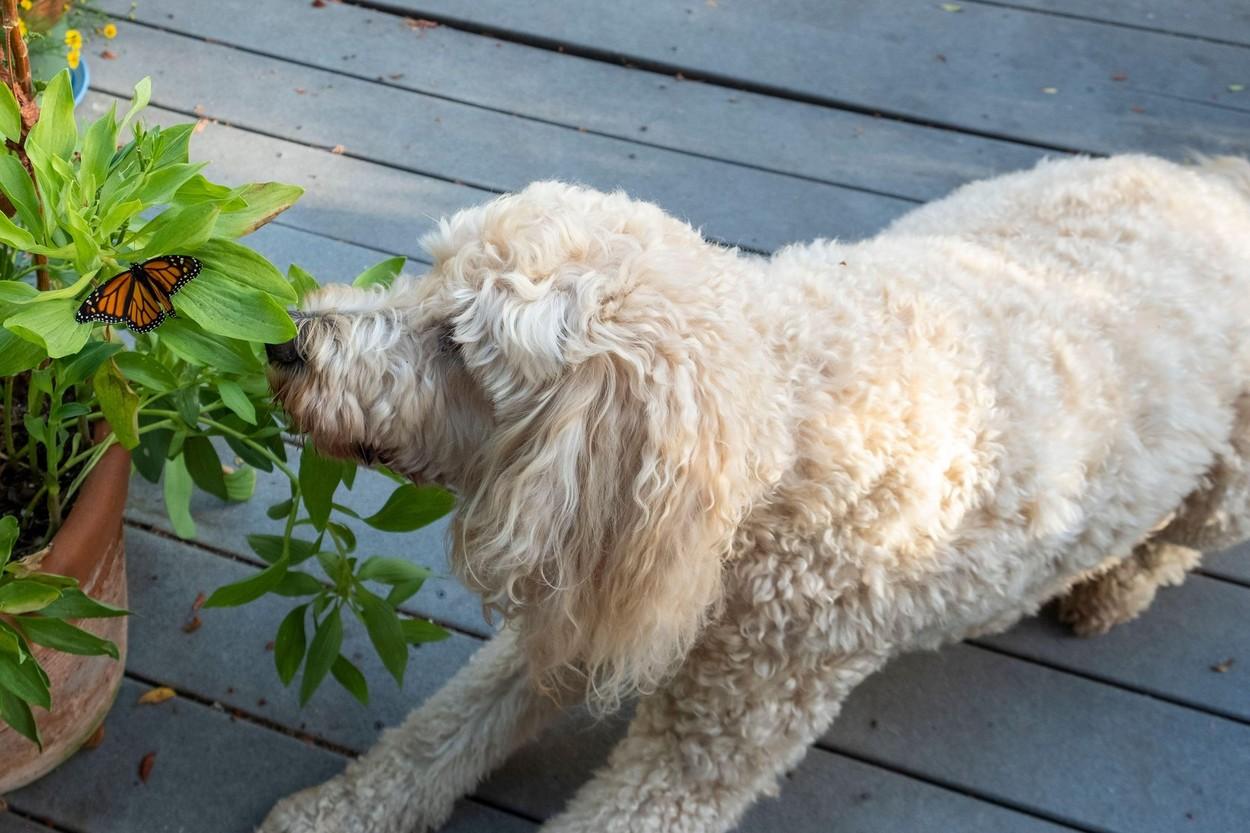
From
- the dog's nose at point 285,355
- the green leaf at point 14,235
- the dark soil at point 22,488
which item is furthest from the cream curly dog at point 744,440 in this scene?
the dark soil at point 22,488

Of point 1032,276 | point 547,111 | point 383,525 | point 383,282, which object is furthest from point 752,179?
point 383,525

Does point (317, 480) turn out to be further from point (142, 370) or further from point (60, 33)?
point (60, 33)

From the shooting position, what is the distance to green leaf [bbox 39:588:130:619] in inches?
55.4

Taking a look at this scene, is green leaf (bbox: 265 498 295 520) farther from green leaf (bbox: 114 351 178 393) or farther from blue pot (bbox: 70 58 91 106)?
blue pot (bbox: 70 58 91 106)

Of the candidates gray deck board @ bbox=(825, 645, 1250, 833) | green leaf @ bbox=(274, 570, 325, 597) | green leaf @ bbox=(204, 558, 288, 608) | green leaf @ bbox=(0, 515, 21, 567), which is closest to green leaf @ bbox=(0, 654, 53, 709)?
green leaf @ bbox=(0, 515, 21, 567)

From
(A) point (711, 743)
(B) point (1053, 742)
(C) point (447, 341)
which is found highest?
(C) point (447, 341)

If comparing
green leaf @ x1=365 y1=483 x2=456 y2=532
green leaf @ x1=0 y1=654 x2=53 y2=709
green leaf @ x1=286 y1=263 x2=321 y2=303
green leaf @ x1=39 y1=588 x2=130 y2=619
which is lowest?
green leaf @ x1=0 y1=654 x2=53 y2=709

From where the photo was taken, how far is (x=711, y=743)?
1.68m

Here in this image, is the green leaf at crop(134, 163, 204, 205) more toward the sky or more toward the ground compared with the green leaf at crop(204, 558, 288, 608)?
more toward the sky

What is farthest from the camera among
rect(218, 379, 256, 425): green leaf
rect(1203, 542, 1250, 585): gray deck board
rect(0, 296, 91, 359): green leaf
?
rect(1203, 542, 1250, 585): gray deck board

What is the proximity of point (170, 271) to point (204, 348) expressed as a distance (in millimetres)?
93

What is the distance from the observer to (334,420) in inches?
56.5

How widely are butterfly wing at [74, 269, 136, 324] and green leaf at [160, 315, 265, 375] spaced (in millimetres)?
53

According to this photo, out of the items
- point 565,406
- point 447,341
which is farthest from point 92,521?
point 565,406
